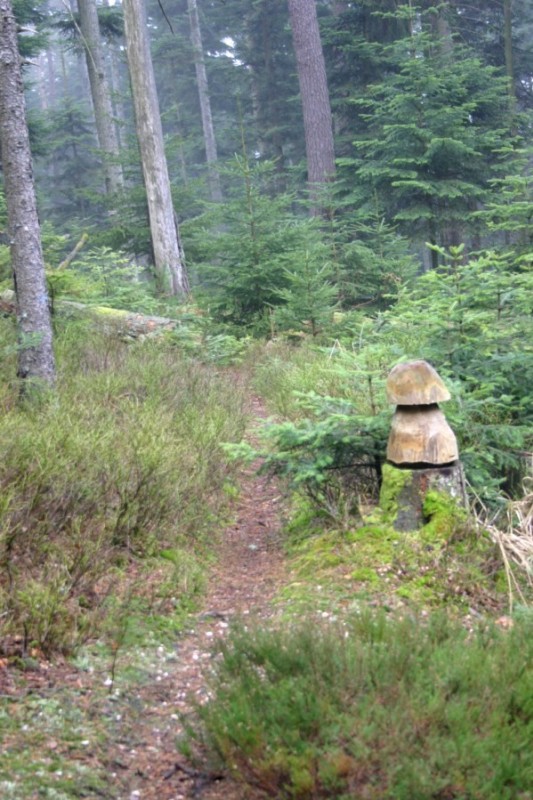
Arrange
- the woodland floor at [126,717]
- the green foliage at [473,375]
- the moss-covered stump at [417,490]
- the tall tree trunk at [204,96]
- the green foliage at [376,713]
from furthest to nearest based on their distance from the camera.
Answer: the tall tree trunk at [204,96] < the green foliage at [473,375] < the moss-covered stump at [417,490] < the woodland floor at [126,717] < the green foliage at [376,713]

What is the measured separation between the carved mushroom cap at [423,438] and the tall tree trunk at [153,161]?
1081cm

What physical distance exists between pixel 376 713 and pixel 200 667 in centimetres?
122

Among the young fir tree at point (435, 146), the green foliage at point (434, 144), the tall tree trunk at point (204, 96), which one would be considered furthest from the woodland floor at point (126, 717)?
the tall tree trunk at point (204, 96)

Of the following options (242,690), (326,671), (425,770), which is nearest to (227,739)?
(242,690)

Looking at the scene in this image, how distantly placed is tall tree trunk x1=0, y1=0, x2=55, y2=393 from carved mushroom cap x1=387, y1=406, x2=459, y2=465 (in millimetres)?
3649

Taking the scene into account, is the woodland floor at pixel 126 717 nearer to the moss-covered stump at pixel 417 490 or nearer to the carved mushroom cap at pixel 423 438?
the moss-covered stump at pixel 417 490

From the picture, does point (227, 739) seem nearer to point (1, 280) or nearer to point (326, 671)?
point (326, 671)

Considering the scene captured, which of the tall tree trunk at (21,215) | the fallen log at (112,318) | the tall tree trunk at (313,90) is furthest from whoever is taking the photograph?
the tall tree trunk at (313,90)

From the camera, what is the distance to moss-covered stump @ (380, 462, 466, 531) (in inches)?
169

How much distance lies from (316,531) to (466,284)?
2.55 m

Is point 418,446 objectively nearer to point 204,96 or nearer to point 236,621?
point 236,621

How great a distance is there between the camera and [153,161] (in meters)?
14.9

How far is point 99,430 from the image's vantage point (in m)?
5.35

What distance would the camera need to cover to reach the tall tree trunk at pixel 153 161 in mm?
14625
